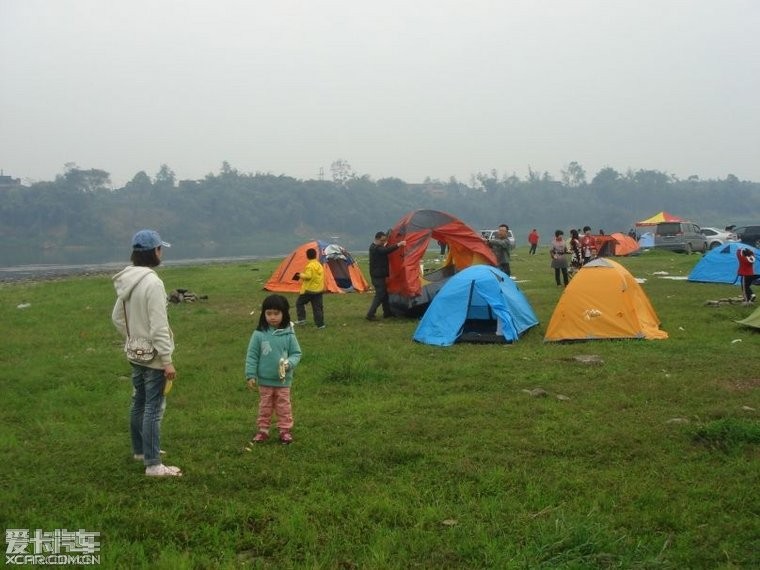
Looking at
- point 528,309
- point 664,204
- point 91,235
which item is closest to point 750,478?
point 528,309

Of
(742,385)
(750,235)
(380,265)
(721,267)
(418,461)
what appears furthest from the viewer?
(750,235)

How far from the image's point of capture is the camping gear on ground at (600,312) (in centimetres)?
1037

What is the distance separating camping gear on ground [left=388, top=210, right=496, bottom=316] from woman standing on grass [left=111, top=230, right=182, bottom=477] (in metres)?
8.14

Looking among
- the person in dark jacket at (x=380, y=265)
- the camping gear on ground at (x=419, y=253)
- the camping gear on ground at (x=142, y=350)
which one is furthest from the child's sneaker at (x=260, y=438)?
the camping gear on ground at (x=419, y=253)

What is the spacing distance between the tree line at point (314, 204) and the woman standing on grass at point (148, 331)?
8188 centimetres

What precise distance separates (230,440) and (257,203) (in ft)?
320

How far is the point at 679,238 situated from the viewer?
104 feet

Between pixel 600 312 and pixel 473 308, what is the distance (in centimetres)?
202

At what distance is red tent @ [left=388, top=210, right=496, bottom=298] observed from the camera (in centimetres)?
1317

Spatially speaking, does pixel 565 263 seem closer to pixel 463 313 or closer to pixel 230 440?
pixel 463 313

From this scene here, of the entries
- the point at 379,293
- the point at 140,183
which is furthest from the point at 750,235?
the point at 140,183

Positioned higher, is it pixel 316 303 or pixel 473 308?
pixel 316 303

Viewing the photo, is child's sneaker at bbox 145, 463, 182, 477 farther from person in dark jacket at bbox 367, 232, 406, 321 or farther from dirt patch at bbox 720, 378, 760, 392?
person in dark jacket at bbox 367, 232, 406, 321

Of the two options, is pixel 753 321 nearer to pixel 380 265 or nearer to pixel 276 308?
pixel 380 265
